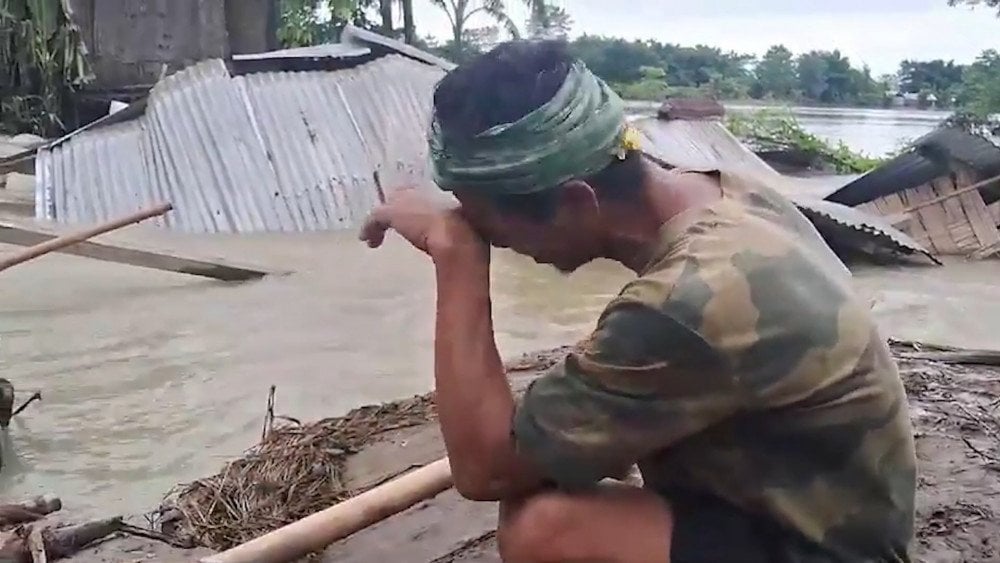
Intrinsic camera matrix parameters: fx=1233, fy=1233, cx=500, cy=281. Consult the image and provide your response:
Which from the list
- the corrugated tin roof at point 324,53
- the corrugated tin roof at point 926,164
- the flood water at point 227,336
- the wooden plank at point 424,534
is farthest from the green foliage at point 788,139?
the wooden plank at point 424,534

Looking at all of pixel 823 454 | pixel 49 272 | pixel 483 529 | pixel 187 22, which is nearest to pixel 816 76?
pixel 187 22

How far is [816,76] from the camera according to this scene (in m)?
16.5

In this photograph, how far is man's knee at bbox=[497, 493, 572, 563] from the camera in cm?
208

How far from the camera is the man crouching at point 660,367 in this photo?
180 cm

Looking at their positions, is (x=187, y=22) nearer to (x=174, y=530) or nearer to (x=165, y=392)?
(x=165, y=392)

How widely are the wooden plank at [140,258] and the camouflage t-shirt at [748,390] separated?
18.3 ft

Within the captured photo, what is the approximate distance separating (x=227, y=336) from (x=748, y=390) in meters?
5.44

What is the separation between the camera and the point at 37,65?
51.1 ft

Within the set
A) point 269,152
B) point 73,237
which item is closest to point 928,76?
point 269,152

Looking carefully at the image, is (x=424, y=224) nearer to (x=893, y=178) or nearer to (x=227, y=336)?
(x=227, y=336)

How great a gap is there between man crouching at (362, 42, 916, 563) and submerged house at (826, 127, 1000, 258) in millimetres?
9015

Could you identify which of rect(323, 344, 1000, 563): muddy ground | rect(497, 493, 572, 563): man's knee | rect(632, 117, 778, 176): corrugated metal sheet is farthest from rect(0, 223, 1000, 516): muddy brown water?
rect(497, 493, 572, 563): man's knee

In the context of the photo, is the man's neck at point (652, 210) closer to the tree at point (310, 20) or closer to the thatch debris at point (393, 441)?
the thatch debris at point (393, 441)

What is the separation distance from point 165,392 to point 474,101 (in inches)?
168
